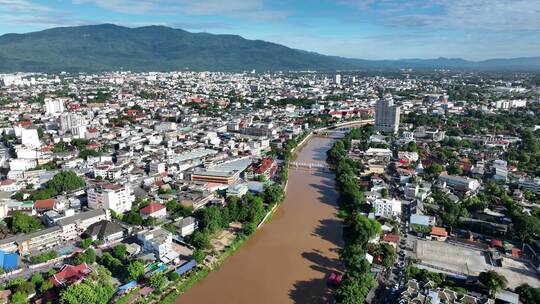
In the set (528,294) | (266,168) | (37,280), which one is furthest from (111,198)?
(528,294)

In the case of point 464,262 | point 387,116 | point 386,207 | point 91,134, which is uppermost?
point 387,116

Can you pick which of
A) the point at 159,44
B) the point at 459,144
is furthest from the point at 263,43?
the point at 459,144

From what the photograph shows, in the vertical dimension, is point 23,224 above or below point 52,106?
below

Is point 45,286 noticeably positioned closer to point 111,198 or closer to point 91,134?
point 111,198

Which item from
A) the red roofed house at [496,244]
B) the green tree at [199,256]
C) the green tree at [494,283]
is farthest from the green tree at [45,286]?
the red roofed house at [496,244]

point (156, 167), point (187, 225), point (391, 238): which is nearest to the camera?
point (391, 238)

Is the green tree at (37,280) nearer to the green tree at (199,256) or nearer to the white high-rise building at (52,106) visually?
the green tree at (199,256)

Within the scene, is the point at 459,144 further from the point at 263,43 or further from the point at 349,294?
the point at 263,43
